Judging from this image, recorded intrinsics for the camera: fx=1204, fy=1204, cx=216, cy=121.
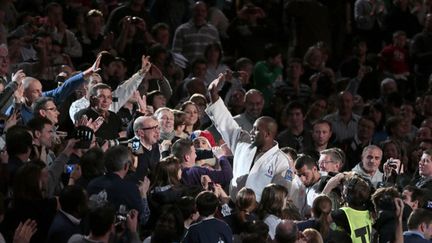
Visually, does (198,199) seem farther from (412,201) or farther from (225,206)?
(412,201)

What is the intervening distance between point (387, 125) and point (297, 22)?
4.11 metres

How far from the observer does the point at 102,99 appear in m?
12.1

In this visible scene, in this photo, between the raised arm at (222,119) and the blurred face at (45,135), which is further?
the raised arm at (222,119)

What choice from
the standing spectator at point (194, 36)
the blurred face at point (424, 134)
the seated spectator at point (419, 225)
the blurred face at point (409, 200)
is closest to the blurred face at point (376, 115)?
the blurred face at point (424, 134)

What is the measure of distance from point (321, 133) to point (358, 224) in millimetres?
3431

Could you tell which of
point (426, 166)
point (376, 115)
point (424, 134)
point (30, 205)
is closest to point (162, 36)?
point (376, 115)

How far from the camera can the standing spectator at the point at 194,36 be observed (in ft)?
56.7

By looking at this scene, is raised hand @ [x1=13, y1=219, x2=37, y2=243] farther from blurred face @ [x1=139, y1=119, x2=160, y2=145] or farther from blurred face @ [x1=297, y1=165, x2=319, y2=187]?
blurred face @ [x1=297, y1=165, x2=319, y2=187]

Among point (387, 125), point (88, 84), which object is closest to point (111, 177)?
point (88, 84)

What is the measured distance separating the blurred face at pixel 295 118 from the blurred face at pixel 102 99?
2964mm

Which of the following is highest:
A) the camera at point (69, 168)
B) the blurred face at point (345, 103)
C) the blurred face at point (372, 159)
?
the camera at point (69, 168)

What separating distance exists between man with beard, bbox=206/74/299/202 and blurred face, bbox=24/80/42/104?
1.78 metres

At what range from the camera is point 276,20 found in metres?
19.7

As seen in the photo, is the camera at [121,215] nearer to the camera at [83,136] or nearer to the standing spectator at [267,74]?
the camera at [83,136]
